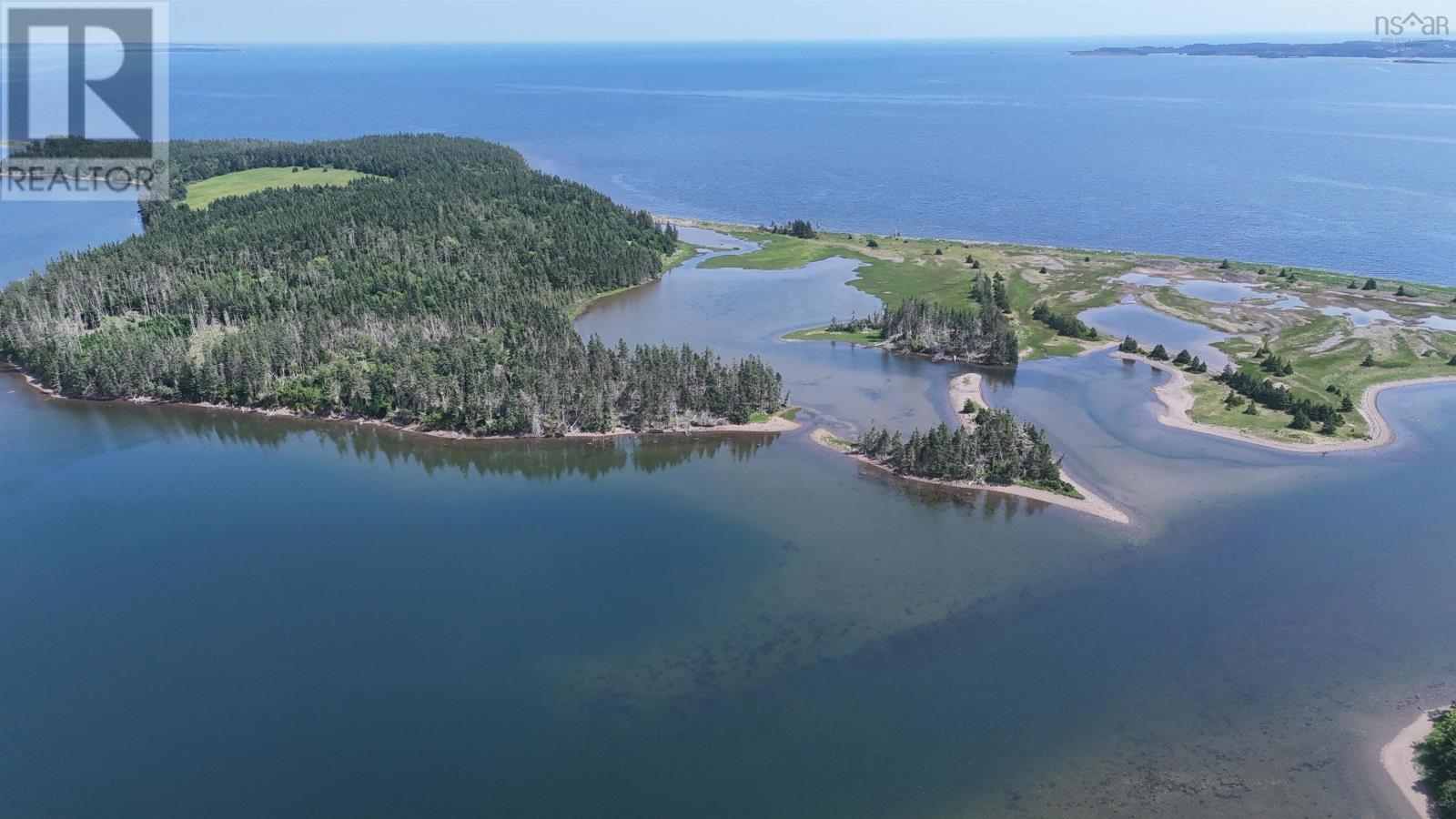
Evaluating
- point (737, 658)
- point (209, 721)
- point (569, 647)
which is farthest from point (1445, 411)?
point (209, 721)

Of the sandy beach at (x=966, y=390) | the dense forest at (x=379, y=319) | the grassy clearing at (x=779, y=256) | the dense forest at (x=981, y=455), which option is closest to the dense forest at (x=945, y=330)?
the sandy beach at (x=966, y=390)

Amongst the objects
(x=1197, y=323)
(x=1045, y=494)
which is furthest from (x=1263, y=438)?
(x=1197, y=323)

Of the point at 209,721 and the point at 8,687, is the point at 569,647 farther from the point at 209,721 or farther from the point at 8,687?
the point at 8,687

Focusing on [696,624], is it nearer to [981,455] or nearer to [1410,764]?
[981,455]

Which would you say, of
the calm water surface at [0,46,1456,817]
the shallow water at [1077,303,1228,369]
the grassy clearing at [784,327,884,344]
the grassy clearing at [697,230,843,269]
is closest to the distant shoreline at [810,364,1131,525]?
the calm water surface at [0,46,1456,817]

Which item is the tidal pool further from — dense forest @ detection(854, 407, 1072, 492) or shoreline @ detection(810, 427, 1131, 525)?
shoreline @ detection(810, 427, 1131, 525)

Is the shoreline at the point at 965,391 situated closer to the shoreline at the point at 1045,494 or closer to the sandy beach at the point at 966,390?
the sandy beach at the point at 966,390
